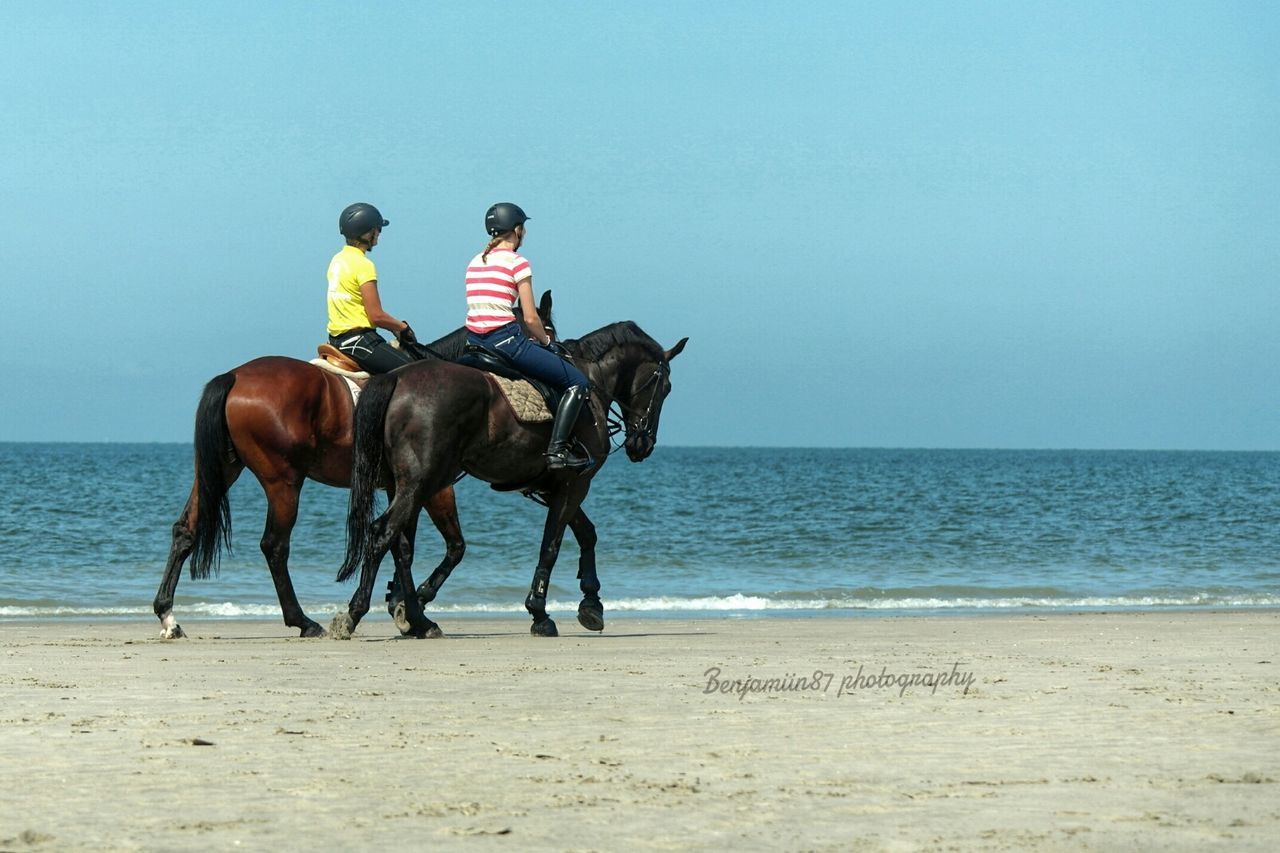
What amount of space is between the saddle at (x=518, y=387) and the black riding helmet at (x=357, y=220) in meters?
1.08

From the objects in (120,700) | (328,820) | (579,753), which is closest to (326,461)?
→ (120,700)

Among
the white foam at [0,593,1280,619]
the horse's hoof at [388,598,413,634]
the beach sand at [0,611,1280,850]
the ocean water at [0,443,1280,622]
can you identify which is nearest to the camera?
the beach sand at [0,611,1280,850]

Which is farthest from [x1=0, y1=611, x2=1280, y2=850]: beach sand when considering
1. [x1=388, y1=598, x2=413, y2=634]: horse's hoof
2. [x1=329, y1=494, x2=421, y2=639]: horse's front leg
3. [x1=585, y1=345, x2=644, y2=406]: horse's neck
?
[x1=585, y1=345, x2=644, y2=406]: horse's neck

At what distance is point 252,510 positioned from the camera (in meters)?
45.2

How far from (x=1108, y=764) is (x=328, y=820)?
2.72m

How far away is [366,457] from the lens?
10.4 meters

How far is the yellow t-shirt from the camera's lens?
35.9 feet

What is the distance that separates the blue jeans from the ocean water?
15.4ft

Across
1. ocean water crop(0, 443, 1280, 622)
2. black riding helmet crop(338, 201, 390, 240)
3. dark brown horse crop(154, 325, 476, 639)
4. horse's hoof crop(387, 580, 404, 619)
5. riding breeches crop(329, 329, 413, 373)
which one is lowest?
ocean water crop(0, 443, 1280, 622)

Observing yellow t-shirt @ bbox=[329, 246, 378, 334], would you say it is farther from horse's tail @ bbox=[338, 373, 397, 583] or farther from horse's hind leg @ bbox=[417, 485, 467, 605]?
horse's hind leg @ bbox=[417, 485, 467, 605]

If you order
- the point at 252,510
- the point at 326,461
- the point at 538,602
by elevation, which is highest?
the point at 326,461

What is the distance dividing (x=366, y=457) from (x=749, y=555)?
1446cm

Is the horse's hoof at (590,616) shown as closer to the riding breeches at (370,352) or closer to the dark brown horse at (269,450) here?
the dark brown horse at (269,450)

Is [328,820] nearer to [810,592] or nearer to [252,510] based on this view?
[810,592]
